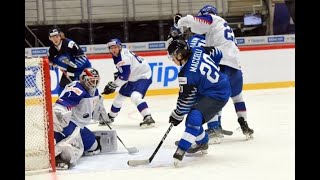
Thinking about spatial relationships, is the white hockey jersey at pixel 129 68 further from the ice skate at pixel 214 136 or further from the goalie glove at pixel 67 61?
the ice skate at pixel 214 136

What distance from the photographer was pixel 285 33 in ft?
29.9

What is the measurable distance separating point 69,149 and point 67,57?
248 cm

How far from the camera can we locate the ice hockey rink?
3.27 metres

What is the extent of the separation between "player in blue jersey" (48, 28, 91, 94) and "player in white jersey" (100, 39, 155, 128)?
475 millimetres

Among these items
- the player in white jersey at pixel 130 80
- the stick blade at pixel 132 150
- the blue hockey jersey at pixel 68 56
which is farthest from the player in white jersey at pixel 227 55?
the blue hockey jersey at pixel 68 56

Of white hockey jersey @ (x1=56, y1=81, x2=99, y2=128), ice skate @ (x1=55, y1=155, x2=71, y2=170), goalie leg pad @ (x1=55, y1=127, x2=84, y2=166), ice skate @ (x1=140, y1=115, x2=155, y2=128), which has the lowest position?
ice skate @ (x1=140, y1=115, x2=155, y2=128)

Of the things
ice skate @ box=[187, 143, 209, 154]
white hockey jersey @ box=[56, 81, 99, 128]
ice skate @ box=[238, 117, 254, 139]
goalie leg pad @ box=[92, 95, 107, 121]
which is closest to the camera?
white hockey jersey @ box=[56, 81, 99, 128]

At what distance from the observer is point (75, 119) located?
150 inches

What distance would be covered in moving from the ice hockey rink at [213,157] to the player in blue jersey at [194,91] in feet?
0.68

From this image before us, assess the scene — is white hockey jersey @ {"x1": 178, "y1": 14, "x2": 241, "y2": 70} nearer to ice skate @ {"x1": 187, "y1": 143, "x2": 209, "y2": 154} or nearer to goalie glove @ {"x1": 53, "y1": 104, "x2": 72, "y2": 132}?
ice skate @ {"x1": 187, "y1": 143, "x2": 209, "y2": 154}

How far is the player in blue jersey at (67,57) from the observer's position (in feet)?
19.2

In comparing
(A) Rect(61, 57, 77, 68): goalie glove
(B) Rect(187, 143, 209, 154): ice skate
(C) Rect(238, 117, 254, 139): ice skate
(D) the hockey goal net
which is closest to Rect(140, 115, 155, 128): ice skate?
(A) Rect(61, 57, 77, 68): goalie glove
